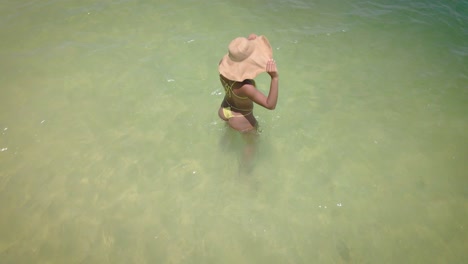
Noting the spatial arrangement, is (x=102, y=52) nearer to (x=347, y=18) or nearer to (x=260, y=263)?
(x=260, y=263)

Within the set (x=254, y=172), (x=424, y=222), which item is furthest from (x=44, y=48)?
(x=424, y=222)

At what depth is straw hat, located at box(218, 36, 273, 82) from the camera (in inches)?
119

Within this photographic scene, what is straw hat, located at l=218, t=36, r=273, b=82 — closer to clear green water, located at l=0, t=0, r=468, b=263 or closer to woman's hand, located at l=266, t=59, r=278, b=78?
woman's hand, located at l=266, t=59, r=278, b=78

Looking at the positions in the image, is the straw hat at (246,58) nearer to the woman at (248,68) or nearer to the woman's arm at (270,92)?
the woman at (248,68)

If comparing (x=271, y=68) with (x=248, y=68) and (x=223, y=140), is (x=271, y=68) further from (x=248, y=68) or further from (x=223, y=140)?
(x=223, y=140)

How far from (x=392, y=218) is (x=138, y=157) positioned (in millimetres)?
3946

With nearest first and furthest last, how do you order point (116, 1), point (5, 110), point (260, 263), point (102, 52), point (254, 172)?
point (260, 263)
point (254, 172)
point (5, 110)
point (102, 52)
point (116, 1)

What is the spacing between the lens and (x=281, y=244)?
3.63m

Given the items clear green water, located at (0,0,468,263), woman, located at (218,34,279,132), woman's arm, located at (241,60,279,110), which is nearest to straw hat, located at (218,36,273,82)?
woman, located at (218,34,279,132)

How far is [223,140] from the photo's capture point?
4609 millimetres

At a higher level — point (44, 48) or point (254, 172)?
point (44, 48)

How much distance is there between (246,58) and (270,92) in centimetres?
47

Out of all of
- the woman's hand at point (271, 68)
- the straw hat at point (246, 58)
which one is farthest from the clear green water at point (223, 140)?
the woman's hand at point (271, 68)

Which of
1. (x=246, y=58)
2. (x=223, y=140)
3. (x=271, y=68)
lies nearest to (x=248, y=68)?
(x=246, y=58)
